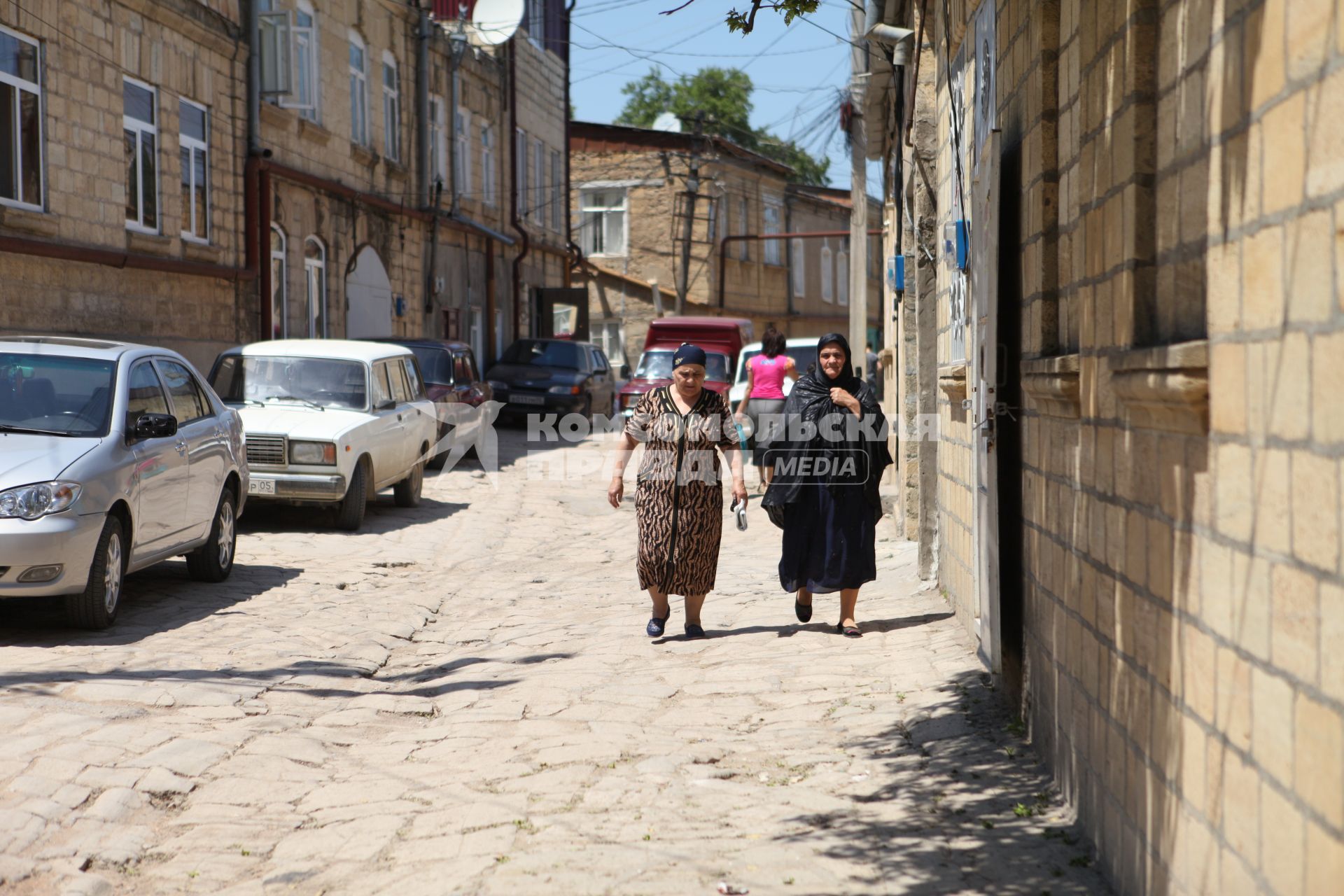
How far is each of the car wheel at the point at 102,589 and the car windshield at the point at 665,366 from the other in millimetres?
16285

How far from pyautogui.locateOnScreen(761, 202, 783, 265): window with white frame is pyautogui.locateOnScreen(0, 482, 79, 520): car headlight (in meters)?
41.1

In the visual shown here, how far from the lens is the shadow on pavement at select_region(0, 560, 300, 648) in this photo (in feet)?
25.7

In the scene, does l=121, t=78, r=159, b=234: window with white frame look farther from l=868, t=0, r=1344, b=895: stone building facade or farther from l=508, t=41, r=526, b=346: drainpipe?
l=508, t=41, r=526, b=346: drainpipe

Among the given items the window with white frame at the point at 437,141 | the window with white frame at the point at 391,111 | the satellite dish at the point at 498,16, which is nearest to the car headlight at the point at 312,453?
the window with white frame at the point at 391,111

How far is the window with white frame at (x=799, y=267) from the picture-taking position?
5025cm

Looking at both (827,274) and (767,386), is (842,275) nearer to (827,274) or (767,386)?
(827,274)

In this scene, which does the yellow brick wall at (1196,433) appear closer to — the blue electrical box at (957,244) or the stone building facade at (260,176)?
the blue electrical box at (957,244)

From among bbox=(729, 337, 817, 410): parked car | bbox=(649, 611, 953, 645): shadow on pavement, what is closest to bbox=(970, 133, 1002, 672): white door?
bbox=(649, 611, 953, 645): shadow on pavement

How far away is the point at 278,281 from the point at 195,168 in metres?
2.61

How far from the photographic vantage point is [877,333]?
5641 centimetres

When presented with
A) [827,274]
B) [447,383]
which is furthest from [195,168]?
[827,274]

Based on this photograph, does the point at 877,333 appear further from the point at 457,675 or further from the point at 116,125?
the point at 457,675

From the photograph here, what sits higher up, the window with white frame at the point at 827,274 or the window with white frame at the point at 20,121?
the window with white frame at the point at 827,274

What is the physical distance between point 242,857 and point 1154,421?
3182mm
